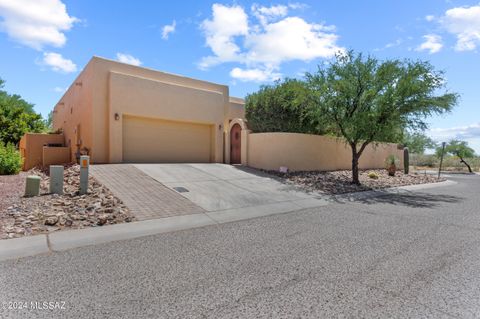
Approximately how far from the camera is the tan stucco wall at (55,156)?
16844mm

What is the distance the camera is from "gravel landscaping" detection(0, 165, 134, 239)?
6109 mm

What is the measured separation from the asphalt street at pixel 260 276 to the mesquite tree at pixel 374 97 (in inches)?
313

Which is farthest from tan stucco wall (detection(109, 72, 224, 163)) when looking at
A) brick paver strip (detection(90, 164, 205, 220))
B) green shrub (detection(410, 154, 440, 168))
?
green shrub (detection(410, 154, 440, 168))

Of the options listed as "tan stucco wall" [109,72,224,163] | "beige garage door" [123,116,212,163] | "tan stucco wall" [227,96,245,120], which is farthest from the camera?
"tan stucco wall" [227,96,245,120]

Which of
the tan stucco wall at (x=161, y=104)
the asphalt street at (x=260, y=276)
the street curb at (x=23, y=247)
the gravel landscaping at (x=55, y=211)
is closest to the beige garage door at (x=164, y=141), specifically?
the tan stucco wall at (x=161, y=104)

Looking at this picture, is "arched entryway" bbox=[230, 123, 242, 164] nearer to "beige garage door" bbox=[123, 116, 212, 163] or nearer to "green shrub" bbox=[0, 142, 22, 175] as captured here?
"beige garage door" bbox=[123, 116, 212, 163]

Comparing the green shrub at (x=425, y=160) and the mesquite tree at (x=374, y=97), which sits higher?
the mesquite tree at (x=374, y=97)

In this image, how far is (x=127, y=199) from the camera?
850 cm

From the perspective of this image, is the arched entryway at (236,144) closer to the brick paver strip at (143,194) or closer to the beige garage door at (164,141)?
the beige garage door at (164,141)

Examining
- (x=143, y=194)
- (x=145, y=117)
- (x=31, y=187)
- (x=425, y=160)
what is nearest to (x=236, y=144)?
(x=145, y=117)

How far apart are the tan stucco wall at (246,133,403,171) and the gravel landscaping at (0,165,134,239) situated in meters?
9.34

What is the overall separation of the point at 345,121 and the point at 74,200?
11.4 m

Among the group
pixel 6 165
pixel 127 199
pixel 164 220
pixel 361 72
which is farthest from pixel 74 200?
pixel 361 72

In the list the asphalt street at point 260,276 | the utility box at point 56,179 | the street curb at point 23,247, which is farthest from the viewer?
the utility box at point 56,179
